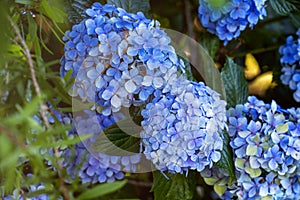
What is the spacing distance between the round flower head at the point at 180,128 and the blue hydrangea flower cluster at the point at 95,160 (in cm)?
10

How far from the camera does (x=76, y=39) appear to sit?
2.96ft

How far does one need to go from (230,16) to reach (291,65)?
234 mm

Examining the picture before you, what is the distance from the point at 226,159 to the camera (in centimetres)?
97

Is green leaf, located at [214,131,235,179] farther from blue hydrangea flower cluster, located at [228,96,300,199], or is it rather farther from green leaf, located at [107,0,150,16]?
green leaf, located at [107,0,150,16]

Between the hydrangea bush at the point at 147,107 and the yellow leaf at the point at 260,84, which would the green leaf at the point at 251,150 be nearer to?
the hydrangea bush at the point at 147,107

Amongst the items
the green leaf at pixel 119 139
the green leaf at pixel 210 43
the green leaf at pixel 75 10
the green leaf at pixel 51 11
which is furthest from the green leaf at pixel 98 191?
the green leaf at pixel 210 43

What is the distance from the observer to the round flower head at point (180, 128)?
0.85 metres

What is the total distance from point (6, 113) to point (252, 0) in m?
0.49

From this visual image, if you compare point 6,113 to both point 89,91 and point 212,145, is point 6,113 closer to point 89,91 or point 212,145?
point 89,91

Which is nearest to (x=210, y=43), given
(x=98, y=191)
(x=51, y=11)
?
(x=51, y=11)

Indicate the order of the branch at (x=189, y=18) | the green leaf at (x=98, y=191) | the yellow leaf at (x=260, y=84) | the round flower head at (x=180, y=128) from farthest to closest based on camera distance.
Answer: the yellow leaf at (x=260, y=84)
the branch at (x=189, y=18)
the round flower head at (x=180, y=128)
the green leaf at (x=98, y=191)

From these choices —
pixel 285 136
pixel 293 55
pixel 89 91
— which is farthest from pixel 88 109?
pixel 293 55

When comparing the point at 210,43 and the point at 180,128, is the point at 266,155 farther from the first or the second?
the point at 210,43

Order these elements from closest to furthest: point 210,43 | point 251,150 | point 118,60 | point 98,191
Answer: point 98,191, point 118,60, point 251,150, point 210,43
